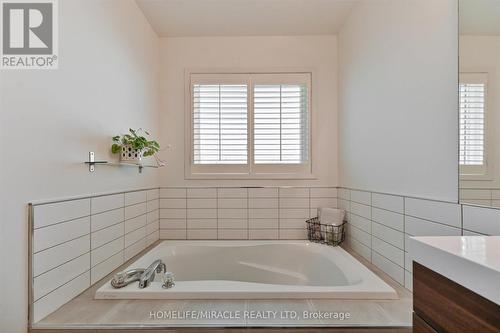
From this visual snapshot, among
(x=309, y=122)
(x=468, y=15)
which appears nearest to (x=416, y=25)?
(x=468, y=15)

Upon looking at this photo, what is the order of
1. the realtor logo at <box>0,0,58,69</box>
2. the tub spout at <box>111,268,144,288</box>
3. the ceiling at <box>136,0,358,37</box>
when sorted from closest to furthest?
the realtor logo at <box>0,0,58,69</box>
the tub spout at <box>111,268,144,288</box>
the ceiling at <box>136,0,358,37</box>

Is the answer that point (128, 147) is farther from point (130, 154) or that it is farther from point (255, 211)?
point (255, 211)

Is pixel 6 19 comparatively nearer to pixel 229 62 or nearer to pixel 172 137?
pixel 172 137

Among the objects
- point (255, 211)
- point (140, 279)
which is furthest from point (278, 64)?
point (140, 279)

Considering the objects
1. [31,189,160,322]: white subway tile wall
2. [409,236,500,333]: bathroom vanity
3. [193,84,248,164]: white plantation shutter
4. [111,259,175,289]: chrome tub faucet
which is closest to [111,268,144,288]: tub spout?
[111,259,175,289]: chrome tub faucet

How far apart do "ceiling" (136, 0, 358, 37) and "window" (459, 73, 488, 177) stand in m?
1.30

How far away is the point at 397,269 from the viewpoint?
1384mm

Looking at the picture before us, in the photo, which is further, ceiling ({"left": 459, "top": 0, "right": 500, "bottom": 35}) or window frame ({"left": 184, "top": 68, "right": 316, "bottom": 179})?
window frame ({"left": 184, "top": 68, "right": 316, "bottom": 179})

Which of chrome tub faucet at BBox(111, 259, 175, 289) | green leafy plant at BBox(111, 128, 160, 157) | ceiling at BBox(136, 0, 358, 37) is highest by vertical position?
ceiling at BBox(136, 0, 358, 37)

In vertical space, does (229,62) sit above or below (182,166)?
above

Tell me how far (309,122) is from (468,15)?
4.52 ft

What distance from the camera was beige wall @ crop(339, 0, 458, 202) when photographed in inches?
42.5

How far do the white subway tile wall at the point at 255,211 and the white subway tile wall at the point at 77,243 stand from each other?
0.58 meters

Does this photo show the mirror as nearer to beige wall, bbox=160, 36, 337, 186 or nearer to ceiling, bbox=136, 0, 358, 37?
ceiling, bbox=136, 0, 358, 37
